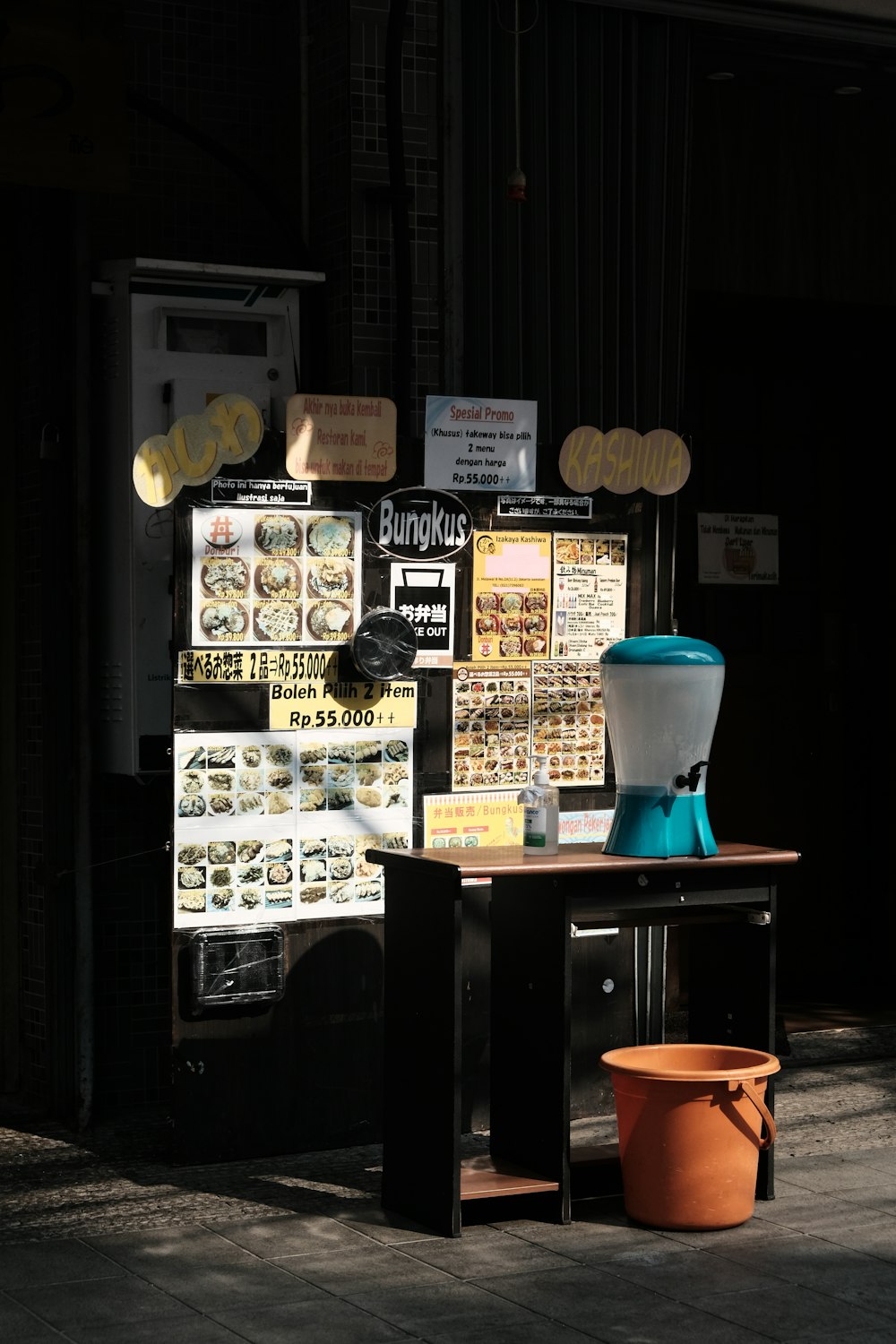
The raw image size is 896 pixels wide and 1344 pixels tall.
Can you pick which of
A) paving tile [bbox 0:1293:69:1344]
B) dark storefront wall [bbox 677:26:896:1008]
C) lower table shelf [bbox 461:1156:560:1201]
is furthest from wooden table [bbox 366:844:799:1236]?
dark storefront wall [bbox 677:26:896:1008]

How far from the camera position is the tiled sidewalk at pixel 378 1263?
4449mm

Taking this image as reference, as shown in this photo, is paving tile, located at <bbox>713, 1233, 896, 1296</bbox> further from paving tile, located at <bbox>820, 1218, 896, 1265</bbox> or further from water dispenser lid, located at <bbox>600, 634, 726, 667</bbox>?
water dispenser lid, located at <bbox>600, 634, 726, 667</bbox>

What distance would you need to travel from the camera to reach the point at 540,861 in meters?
5.31

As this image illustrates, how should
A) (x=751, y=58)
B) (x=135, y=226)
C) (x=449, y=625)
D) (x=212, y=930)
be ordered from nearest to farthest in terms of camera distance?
(x=212, y=930)
(x=449, y=625)
(x=135, y=226)
(x=751, y=58)

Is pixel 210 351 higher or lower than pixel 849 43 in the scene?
lower

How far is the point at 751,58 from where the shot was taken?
Answer: 25.2ft

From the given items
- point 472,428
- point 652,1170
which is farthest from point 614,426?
point 652,1170

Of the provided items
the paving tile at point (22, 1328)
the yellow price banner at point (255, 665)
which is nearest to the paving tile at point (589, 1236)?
the paving tile at point (22, 1328)

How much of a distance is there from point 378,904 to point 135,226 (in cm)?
278

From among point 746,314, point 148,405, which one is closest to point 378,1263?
point 148,405

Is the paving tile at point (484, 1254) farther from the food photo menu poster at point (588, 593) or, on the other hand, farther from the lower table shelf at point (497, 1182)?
the food photo menu poster at point (588, 593)

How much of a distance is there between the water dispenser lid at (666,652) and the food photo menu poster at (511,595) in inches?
37.7

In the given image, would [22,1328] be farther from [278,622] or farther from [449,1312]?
[278,622]

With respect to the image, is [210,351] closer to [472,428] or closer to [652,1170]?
[472,428]
